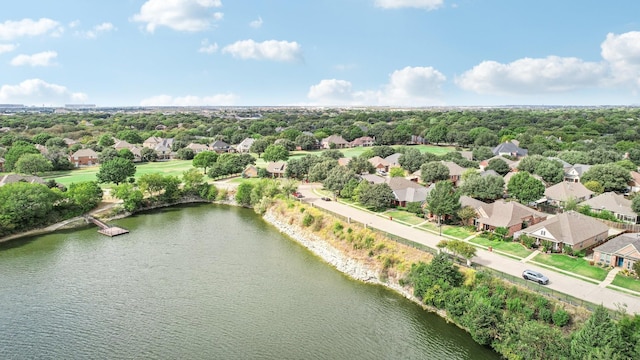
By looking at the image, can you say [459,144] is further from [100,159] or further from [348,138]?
[100,159]

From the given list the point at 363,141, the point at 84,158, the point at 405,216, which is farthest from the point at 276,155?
the point at 363,141

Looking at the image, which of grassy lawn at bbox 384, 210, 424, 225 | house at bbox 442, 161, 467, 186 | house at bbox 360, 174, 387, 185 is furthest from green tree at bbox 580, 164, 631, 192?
grassy lawn at bbox 384, 210, 424, 225

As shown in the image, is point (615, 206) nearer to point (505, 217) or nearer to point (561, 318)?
point (505, 217)

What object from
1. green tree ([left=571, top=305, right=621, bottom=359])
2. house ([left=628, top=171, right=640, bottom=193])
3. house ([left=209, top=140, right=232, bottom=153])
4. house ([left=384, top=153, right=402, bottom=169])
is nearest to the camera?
green tree ([left=571, top=305, right=621, bottom=359])

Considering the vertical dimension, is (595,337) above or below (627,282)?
above

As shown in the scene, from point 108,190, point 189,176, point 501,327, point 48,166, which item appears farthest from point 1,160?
point 501,327

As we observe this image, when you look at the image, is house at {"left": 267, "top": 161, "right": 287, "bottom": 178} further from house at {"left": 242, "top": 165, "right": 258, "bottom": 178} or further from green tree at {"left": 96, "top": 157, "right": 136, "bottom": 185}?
green tree at {"left": 96, "top": 157, "right": 136, "bottom": 185}
